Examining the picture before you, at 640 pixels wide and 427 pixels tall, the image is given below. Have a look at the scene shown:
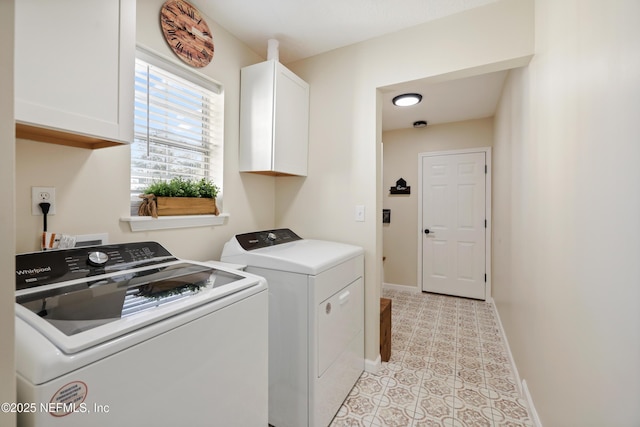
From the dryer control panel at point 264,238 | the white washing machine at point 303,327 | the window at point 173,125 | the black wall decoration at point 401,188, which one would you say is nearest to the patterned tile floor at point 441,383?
the white washing machine at point 303,327

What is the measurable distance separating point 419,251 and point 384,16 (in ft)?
10.2

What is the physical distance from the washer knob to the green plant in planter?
471 mm

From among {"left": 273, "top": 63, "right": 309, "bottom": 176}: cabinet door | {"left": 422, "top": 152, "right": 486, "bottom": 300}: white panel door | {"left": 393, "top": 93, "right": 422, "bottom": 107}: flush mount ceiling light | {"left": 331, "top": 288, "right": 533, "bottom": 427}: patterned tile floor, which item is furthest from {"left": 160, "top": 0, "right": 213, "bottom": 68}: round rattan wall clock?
{"left": 422, "top": 152, "right": 486, "bottom": 300}: white panel door

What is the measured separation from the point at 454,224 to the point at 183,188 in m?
3.50

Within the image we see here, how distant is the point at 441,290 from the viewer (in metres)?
4.07

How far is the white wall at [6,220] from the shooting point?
0.43 metres

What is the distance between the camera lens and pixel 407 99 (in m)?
2.96

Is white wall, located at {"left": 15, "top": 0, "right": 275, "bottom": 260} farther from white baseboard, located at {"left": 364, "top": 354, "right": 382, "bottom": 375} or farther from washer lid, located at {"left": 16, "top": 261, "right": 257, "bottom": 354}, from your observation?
white baseboard, located at {"left": 364, "top": 354, "right": 382, "bottom": 375}

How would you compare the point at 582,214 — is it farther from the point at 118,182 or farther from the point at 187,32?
the point at 187,32

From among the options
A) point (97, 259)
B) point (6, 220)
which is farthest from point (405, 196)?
point (6, 220)

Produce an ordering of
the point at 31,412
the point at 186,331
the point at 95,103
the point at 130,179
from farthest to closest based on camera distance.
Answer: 1. the point at 130,179
2. the point at 95,103
3. the point at 186,331
4. the point at 31,412

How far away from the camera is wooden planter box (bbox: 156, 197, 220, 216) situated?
1633mm

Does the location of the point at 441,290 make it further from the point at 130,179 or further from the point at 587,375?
the point at 130,179

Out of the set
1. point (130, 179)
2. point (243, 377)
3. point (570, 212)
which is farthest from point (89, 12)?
point (570, 212)
